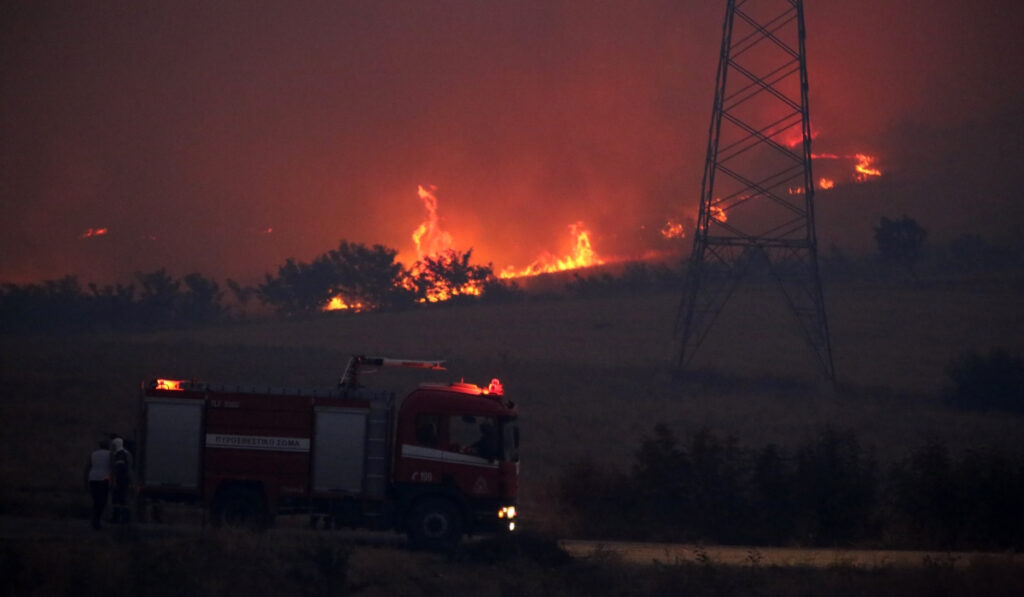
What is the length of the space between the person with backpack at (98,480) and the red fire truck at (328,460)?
70cm

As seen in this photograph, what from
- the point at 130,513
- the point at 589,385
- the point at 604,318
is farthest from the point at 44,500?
the point at 604,318

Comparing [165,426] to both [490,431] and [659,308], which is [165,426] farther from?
[659,308]

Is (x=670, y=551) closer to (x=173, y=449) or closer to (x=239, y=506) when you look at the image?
(x=239, y=506)

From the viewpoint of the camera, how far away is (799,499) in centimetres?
2316

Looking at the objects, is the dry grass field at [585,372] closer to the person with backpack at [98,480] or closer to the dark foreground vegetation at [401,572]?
the dark foreground vegetation at [401,572]

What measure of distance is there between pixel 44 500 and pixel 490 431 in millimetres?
10198

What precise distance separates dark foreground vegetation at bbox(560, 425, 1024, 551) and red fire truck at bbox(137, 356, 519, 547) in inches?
210

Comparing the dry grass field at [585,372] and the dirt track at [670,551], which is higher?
the dry grass field at [585,372]

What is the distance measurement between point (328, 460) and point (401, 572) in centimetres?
383

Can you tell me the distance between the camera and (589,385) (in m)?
50.9

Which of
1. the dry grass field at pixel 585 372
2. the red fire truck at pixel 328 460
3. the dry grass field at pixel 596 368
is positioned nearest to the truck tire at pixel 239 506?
the red fire truck at pixel 328 460

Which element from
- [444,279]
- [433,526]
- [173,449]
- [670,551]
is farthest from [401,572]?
[444,279]

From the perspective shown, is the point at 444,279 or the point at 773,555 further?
the point at 444,279

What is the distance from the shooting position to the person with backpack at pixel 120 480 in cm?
1847
